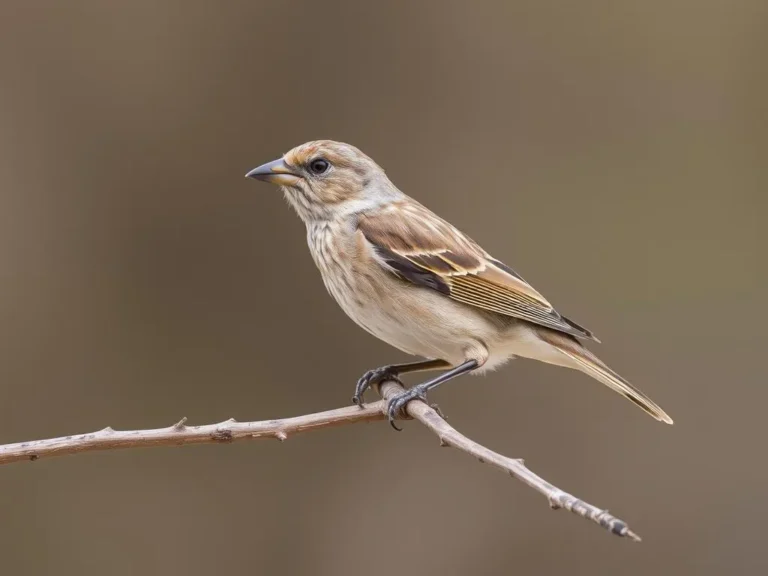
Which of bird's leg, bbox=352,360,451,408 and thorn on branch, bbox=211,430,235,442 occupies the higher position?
thorn on branch, bbox=211,430,235,442

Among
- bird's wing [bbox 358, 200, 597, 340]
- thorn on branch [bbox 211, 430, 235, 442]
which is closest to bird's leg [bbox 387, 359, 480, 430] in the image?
bird's wing [bbox 358, 200, 597, 340]

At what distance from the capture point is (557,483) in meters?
6.18

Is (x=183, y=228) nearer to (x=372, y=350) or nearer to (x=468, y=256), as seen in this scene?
(x=372, y=350)

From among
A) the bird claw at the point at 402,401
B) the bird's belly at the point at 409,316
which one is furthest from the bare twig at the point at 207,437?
the bird's belly at the point at 409,316

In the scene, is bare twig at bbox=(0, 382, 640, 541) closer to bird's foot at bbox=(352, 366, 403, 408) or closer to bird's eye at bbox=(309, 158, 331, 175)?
bird's foot at bbox=(352, 366, 403, 408)

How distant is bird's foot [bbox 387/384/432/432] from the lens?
12.5ft

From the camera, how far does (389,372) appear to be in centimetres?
443

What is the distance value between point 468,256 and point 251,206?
2.38 m

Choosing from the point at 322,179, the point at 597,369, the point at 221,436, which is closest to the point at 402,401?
the point at 221,436

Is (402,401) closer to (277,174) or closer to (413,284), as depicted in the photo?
(413,284)

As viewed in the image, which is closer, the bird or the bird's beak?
the bird

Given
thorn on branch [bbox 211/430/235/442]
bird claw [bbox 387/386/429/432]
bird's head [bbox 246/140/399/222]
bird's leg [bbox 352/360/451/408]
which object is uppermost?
bird's head [bbox 246/140/399/222]

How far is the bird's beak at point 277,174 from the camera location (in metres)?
4.48

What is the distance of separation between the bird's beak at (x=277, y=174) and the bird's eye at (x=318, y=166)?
0.24ft
